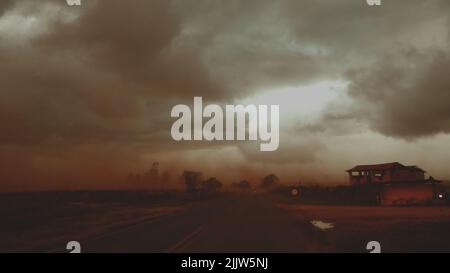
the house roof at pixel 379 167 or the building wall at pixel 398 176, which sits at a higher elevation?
the house roof at pixel 379 167

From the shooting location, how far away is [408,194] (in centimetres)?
5256

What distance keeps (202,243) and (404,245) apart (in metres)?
8.45

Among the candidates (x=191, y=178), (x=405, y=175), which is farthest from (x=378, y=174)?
(x=191, y=178)

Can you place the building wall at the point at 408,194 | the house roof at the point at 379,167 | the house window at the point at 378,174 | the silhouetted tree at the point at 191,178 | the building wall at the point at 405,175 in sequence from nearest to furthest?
the building wall at the point at 408,194
the building wall at the point at 405,175
the house roof at the point at 379,167
the house window at the point at 378,174
the silhouetted tree at the point at 191,178

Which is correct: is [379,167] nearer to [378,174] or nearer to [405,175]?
[378,174]

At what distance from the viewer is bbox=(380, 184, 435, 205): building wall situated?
170 ft

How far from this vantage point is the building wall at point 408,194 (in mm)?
51938

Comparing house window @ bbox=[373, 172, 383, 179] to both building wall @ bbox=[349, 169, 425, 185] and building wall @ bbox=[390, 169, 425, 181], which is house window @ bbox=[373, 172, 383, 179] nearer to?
building wall @ bbox=[349, 169, 425, 185]

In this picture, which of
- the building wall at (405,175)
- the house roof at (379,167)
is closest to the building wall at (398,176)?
the building wall at (405,175)

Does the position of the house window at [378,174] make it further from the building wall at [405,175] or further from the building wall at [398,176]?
the building wall at [405,175]

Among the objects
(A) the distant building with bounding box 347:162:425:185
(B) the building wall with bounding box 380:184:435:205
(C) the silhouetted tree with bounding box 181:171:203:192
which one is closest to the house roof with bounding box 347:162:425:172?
(A) the distant building with bounding box 347:162:425:185
